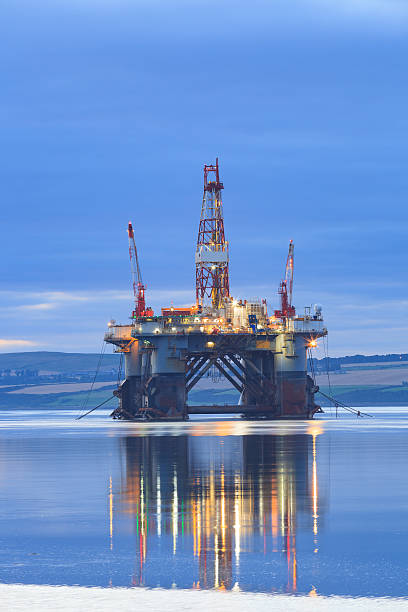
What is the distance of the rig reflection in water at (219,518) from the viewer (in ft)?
74.6

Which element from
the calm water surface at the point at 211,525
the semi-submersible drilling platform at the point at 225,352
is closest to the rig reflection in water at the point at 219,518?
the calm water surface at the point at 211,525

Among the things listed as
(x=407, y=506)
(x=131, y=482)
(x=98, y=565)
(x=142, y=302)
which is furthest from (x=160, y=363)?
(x=98, y=565)

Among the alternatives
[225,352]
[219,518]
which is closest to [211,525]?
[219,518]

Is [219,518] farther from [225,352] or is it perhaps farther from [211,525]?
[225,352]

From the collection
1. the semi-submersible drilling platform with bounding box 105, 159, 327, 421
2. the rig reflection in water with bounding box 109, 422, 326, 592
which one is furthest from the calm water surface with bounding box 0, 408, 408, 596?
the semi-submersible drilling platform with bounding box 105, 159, 327, 421

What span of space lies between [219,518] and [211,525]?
4.78 ft

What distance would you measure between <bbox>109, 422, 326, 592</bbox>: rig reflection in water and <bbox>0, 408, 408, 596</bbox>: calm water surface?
0.04 meters

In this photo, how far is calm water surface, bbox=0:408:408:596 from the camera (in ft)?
73.8

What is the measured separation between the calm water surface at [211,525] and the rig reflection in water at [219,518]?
4cm

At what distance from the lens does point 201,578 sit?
22.1 m

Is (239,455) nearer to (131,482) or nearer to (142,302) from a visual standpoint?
(131,482)

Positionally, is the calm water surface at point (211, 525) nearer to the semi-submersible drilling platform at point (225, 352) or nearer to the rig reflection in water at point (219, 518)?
the rig reflection in water at point (219, 518)

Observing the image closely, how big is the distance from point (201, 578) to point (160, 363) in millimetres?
135833

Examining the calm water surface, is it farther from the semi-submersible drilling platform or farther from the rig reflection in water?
the semi-submersible drilling platform
